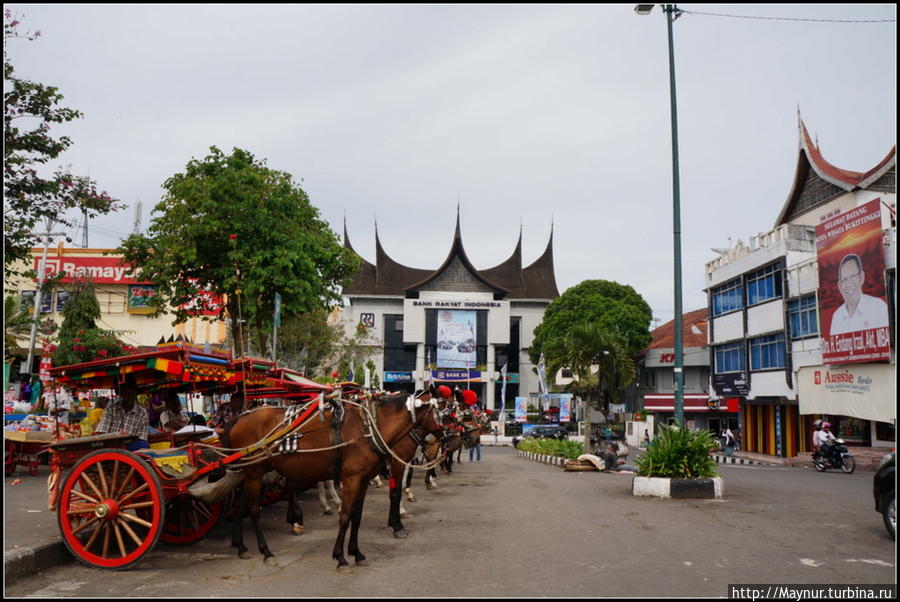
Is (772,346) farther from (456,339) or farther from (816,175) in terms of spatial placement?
(456,339)

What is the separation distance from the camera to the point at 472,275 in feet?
237

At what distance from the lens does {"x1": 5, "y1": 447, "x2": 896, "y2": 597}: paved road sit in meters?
6.50

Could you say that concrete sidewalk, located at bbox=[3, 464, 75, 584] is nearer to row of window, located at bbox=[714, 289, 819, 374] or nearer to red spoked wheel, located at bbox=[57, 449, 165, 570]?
red spoked wheel, located at bbox=[57, 449, 165, 570]

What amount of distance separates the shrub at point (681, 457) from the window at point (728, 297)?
25823 mm

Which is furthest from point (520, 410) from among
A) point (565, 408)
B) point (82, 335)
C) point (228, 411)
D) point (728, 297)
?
point (228, 411)

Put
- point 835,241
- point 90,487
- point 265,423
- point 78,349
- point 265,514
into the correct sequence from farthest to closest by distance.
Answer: point 78,349 < point 835,241 < point 265,514 < point 265,423 < point 90,487

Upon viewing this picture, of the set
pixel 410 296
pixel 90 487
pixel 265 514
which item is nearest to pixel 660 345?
pixel 410 296

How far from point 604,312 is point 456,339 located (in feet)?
58.9

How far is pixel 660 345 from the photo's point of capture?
57.0 metres

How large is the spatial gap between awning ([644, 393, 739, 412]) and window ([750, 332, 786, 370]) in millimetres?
4123

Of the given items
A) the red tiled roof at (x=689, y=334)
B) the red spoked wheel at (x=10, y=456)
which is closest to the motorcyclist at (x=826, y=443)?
the red spoked wheel at (x=10, y=456)

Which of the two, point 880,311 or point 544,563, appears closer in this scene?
point 544,563

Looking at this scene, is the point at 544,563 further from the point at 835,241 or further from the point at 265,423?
the point at 835,241

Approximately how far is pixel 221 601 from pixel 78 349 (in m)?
26.8
